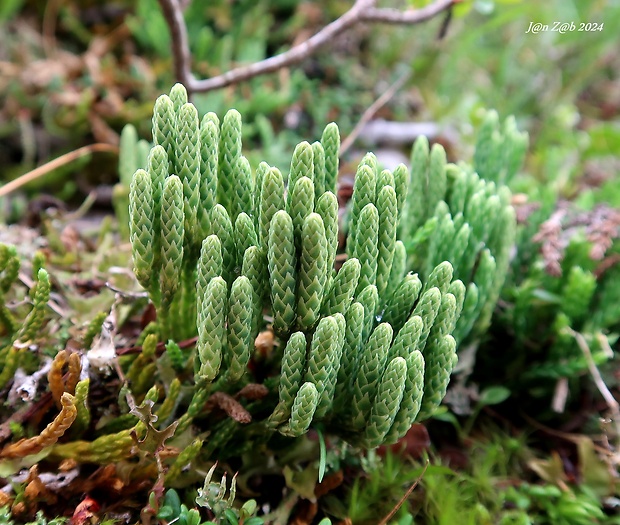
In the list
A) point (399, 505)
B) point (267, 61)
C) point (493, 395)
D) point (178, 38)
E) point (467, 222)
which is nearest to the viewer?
point (399, 505)

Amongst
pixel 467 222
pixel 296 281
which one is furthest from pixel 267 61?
pixel 296 281

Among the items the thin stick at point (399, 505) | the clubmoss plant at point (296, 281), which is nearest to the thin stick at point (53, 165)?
the clubmoss plant at point (296, 281)

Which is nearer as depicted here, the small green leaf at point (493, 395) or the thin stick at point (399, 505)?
the thin stick at point (399, 505)

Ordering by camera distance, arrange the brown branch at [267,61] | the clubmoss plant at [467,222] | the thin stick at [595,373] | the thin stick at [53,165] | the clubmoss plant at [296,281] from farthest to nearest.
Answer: the brown branch at [267,61]
the thin stick at [53,165]
the thin stick at [595,373]
the clubmoss plant at [467,222]
the clubmoss plant at [296,281]

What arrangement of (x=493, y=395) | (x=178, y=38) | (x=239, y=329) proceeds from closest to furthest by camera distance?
(x=239, y=329) < (x=493, y=395) < (x=178, y=38)

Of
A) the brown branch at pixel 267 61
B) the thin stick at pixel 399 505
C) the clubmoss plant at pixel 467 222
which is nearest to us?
the thin stick at pixel 399 505

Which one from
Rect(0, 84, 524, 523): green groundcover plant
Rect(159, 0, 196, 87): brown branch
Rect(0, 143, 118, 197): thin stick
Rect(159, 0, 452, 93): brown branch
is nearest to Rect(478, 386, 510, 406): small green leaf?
Rect(0, 84, 524, 523): green groundcover plant

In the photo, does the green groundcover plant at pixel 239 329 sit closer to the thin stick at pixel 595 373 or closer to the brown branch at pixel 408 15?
the thin stick at pixel 595 373

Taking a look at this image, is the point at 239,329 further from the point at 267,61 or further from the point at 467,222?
the point at 267,61

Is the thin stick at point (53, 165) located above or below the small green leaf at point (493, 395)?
above
